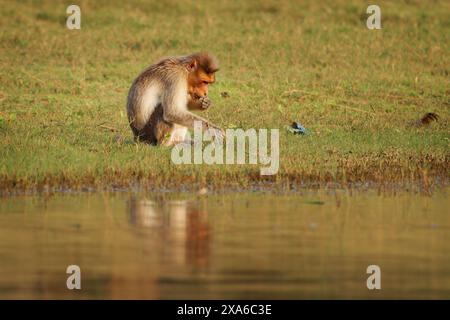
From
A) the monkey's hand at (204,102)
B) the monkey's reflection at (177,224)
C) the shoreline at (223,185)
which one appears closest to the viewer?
the monkey's reflection at (177,224)

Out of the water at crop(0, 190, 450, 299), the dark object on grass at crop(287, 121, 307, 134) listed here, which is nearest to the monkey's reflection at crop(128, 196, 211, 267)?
the water at crop(0, 190, 450, 299)

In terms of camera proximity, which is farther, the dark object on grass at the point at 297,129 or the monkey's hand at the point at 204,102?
the dark object on grass at the point at 297,129

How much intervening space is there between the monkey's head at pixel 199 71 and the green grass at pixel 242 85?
100 centimetres

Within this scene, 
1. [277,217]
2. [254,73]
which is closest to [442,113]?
[254,73]

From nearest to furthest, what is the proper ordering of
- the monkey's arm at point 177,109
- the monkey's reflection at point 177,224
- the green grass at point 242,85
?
1. the monkey's reflection at point 177,224
2. the green grass at point 242,85
3. the monkey's arm at point 177,109

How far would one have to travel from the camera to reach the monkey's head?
15.0m

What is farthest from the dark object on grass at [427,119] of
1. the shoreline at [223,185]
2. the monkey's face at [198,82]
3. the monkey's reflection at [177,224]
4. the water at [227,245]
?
the monkey's reflection at [177,224]

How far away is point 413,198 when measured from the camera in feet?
40.8

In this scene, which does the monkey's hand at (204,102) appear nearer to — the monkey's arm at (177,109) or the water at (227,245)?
the monkey's arm at (177,109)

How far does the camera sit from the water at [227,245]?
8.42 metres

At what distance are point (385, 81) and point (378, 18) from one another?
430 cm
